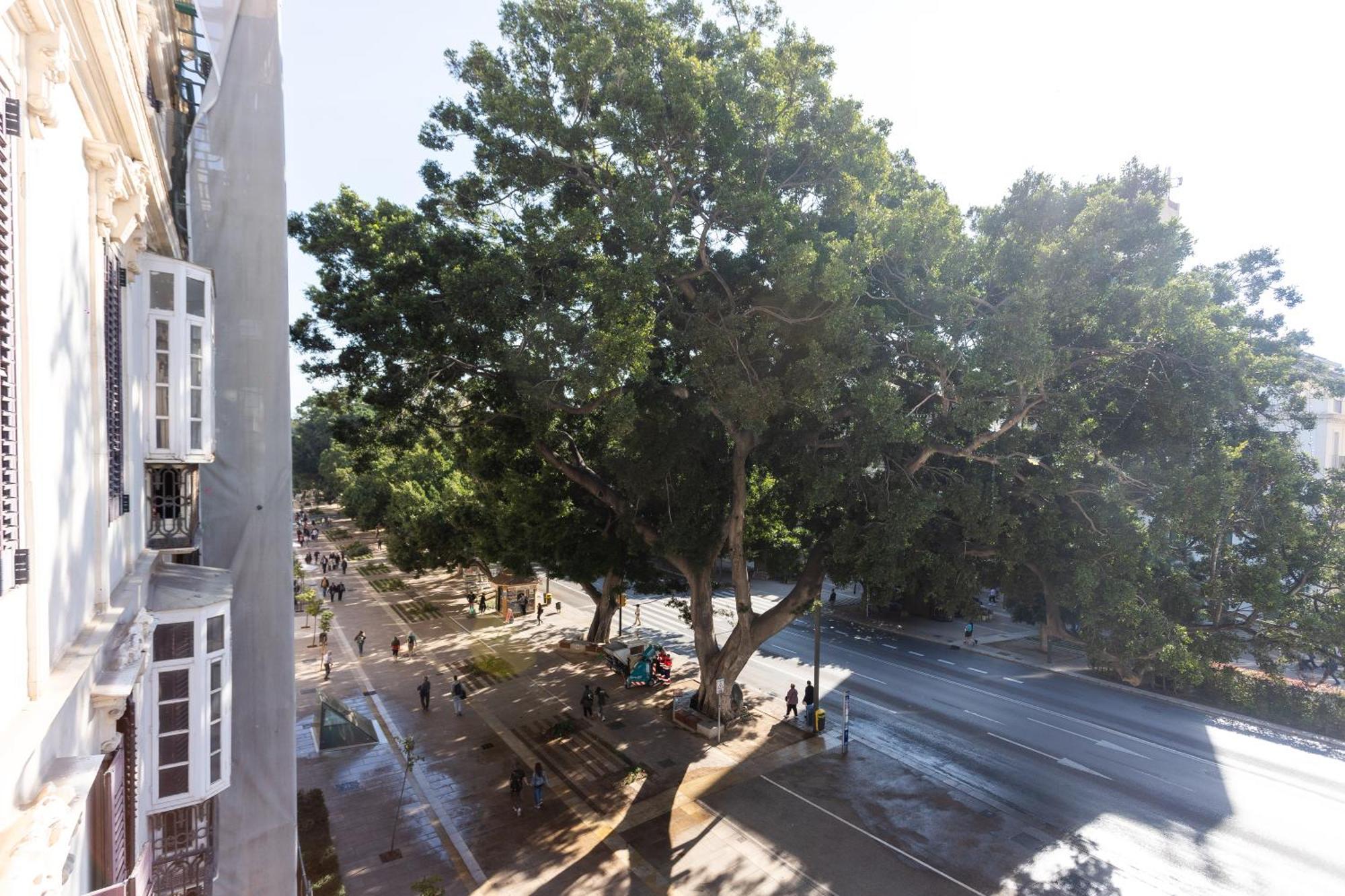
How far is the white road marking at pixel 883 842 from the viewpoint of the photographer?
11.7 metres

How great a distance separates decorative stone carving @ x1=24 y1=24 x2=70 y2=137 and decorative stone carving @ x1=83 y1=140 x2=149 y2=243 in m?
1.16

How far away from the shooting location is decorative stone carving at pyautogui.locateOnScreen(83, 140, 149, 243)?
4.18m

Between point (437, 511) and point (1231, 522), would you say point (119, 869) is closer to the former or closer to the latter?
point (1231, 522)

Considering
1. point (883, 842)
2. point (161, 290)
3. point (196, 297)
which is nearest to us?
point (161, 290)

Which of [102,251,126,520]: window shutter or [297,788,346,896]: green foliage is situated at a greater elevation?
[102,251,126,520]: window shutter

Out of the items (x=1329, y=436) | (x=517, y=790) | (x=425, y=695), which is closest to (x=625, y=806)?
(x=517, y=790)

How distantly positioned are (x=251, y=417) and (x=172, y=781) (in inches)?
155

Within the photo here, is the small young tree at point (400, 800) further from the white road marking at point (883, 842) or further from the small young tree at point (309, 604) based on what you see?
the small young tree at point (309, 604)

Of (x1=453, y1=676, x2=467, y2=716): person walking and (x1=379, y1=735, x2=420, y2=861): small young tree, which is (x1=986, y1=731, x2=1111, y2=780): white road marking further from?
(x1=379, y1=735, x2=420, y2=861): small young tree

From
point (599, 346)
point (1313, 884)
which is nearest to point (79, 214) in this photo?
point (599, 346)

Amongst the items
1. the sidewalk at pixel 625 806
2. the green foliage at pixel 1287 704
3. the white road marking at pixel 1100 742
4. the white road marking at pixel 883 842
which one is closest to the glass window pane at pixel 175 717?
the sidewalk at pixel 625 806

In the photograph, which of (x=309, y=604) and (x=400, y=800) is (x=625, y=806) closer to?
(x=400, y=800)

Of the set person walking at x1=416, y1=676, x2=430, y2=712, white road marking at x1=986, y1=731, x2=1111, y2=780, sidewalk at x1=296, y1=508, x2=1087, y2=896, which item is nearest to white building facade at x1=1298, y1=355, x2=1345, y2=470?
white road marking at x1=986, y1=731, x2=1111, y2=780

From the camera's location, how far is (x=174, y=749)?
5.69 meters
